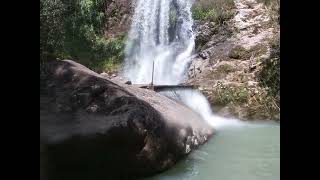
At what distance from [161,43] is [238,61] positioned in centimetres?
87

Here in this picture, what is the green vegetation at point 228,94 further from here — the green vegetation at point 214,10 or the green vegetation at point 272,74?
the green vegetation at point 214,10

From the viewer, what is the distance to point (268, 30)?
11.6 feet

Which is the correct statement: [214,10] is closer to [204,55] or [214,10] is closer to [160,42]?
[204,55]

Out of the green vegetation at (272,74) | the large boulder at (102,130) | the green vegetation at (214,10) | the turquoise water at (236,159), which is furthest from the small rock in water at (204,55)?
the turquoise water at (236,159)

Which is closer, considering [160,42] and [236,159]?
[236,159]

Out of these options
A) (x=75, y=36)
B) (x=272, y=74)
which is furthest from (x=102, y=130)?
(x=272, y=74)

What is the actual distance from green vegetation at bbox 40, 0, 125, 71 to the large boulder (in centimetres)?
16

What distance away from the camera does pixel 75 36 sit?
144 inches

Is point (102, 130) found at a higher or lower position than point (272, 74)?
lower

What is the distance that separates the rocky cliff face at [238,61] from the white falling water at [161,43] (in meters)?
0.15
